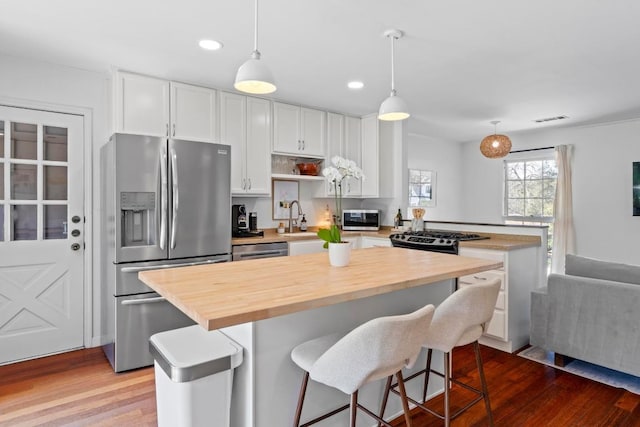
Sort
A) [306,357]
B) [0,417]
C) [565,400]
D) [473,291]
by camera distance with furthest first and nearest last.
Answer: [565,400] < [0,417] < [473,291] < [306,357]

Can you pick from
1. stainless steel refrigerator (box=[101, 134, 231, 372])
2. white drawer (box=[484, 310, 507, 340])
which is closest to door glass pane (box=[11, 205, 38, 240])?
stainless steel refrigerator (box=[101, 134, 231, 372])

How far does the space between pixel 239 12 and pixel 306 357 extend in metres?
1.97

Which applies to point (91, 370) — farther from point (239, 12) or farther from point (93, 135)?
point (239, 12)

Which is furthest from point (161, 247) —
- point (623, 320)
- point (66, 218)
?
point (623, 320)

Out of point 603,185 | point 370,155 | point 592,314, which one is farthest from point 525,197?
point 592,314

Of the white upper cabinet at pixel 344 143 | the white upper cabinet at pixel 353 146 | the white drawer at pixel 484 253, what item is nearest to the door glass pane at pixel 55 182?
the white upper cabinet at pixel 344 143

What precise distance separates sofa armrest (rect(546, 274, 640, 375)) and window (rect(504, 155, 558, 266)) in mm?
3304

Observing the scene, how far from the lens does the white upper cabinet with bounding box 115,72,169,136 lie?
122 inches

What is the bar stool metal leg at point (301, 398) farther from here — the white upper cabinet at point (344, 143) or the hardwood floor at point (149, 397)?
the white upper cabinet at point (344, 143)

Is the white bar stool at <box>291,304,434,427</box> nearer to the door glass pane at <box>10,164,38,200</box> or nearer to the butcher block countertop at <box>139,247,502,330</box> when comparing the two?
the butcher block countertop at <box>139,247,502,330</box>

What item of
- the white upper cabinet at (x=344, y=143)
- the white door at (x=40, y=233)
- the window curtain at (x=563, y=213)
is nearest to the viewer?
the white door at (x=40, y=233)

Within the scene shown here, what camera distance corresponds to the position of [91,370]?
2.81m

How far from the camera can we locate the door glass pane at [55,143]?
309 cm

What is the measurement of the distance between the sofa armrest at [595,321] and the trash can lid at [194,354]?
248 cm
